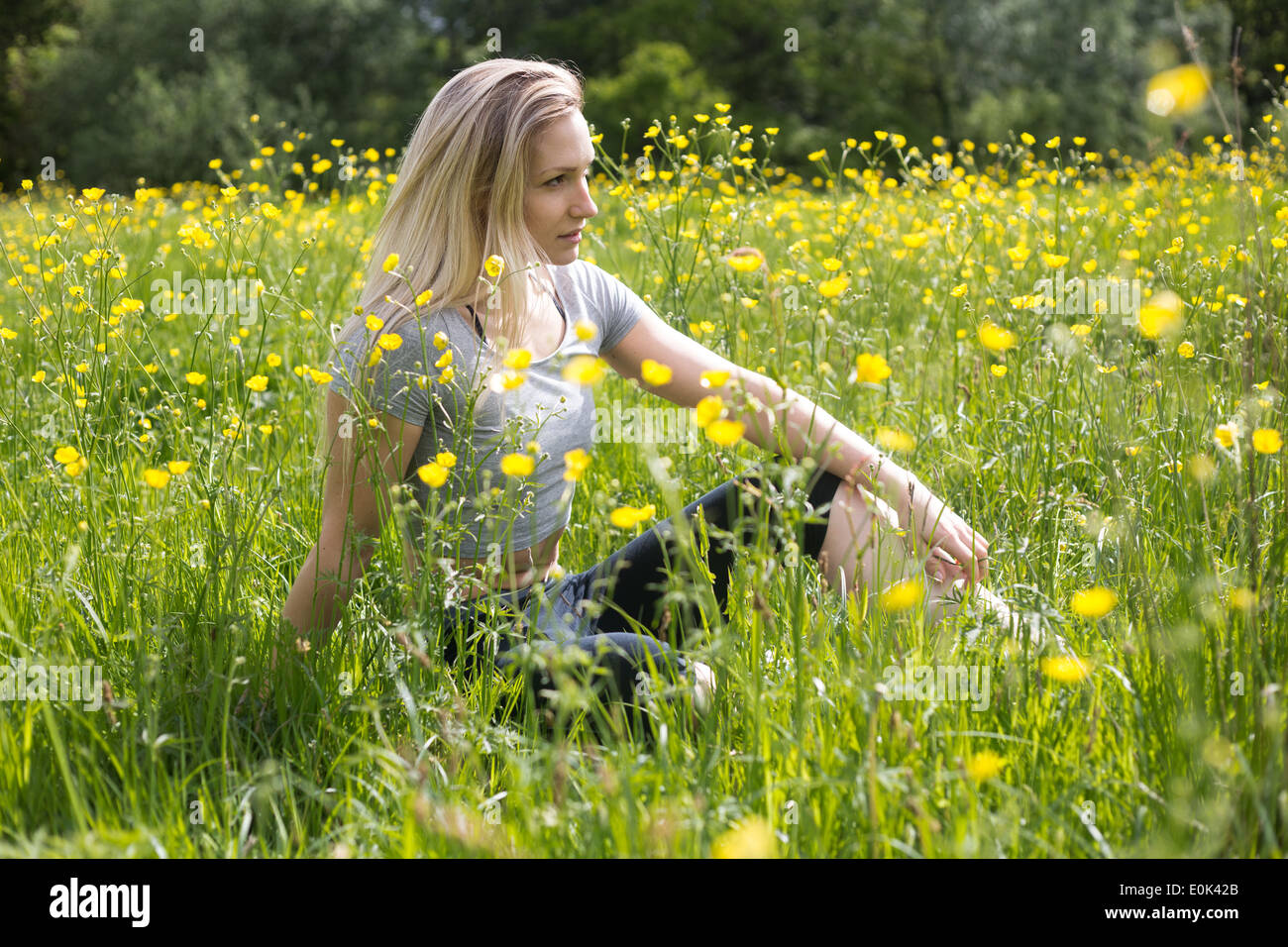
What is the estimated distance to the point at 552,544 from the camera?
2.05 metres

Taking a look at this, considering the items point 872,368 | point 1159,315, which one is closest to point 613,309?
point 872,368

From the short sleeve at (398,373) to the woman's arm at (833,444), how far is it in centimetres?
49

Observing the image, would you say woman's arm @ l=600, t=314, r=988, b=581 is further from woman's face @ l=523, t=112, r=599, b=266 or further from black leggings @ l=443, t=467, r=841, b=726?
woman's face @ l=523, t=112, r=599, b=266

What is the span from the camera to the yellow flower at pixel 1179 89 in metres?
1.27

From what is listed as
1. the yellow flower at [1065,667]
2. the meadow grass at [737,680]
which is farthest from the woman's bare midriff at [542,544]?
the yellow flower at [1065,667]

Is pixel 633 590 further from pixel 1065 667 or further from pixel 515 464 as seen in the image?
pixel 1065 667

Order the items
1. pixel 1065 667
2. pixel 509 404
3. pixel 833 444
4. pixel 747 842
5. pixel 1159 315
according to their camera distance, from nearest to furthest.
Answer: pixel 747 842, pixel 1065 667, pixel 1159 315, pixel 833 444, pixel 509 404

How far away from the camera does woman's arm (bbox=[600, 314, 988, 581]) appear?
1.85 meters

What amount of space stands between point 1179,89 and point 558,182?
1.09 metres

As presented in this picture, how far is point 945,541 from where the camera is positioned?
185cm

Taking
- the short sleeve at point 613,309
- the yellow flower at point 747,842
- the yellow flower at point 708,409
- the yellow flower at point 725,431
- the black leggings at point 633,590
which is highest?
the short sleeve at point 613,309

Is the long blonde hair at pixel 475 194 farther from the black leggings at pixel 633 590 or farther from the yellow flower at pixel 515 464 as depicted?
the yellow flower at pixel 515 464
